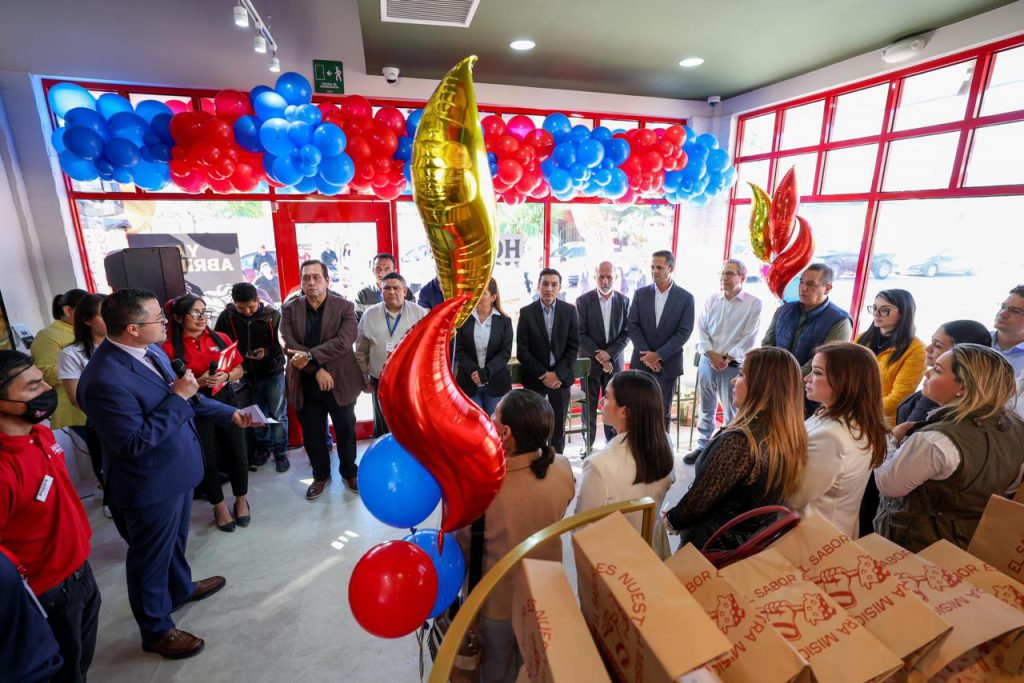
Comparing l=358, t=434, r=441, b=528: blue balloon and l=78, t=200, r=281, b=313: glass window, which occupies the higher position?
l=78, t=200, r=281, b=313: glass window

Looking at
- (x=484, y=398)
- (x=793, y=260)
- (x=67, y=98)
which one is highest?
(x=67, y=98)

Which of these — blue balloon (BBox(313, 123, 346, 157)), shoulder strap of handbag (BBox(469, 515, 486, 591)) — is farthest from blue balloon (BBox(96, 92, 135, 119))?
shoulder strap of handbag (BBox(469, 515, 486, 591))

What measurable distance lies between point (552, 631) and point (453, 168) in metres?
0.78

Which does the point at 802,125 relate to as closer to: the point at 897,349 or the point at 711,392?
the point at 711,392

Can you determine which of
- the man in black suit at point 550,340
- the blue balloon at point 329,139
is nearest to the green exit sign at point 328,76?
the blue balloon at point 329,139

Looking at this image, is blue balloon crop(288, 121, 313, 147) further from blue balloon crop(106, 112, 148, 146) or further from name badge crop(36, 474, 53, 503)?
name badge crop(36, 474, 53, 503)

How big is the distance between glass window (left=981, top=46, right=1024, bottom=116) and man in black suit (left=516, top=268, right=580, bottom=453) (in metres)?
3.18

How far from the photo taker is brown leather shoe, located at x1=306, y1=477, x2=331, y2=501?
323cm

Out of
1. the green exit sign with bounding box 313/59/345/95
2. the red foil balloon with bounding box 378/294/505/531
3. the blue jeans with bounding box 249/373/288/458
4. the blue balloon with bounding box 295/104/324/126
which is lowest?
the blue jeans with bounding box 249/373/288/458

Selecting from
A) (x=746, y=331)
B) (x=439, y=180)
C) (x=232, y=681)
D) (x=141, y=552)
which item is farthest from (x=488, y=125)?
(x=232, y=681)

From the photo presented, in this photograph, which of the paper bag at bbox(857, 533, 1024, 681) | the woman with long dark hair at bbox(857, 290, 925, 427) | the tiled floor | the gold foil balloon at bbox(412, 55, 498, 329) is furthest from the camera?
the woman with long dark hair at bbox(857, 290, 925, 427)

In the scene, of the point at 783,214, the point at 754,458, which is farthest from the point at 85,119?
the point at 783,214

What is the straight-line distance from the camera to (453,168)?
34.0 inches

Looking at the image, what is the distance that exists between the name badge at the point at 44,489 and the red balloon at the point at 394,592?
993mm
